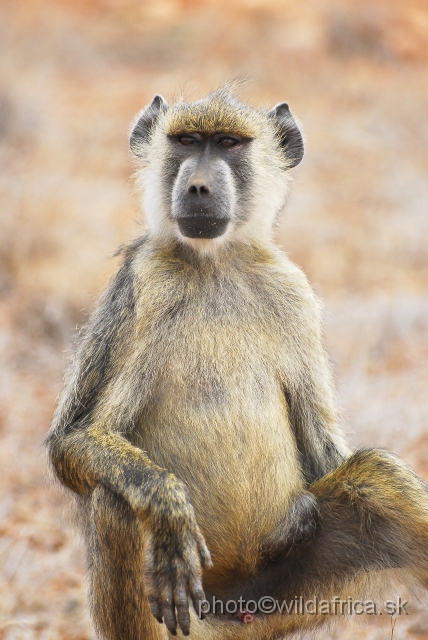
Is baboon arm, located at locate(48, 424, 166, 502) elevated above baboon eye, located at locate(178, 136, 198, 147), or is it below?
below

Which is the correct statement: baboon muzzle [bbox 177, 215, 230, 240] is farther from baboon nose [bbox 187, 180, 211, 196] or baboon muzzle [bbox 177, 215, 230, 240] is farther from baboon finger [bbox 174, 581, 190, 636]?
baboon finger [bbox 174, 581, 190, 636]

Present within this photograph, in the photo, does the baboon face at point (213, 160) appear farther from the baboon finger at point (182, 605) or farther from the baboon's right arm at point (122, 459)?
the baboon finger at point (182, 605)

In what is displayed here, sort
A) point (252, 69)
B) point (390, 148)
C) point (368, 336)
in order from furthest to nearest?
point (252, 69), point (390, 148), point (368, 336)

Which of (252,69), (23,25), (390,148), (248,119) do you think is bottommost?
(248,119)

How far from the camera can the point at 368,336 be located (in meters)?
7.36

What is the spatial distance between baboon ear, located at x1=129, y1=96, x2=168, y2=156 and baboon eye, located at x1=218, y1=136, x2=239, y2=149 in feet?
1.48

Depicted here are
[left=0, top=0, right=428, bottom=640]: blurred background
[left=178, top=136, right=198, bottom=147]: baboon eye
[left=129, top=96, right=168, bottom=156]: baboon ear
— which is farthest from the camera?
[left=0, top=0, right=428, bottom=640]: blurred background

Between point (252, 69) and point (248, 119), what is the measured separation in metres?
14.2

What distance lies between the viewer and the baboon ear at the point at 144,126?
3.72 m

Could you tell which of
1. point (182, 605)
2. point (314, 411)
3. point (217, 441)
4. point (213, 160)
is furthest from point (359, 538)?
point (213, 160)

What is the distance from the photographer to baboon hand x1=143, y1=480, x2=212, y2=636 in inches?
104

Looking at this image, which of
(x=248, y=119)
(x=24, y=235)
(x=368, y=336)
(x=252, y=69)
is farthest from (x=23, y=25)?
(x=248, y=119)

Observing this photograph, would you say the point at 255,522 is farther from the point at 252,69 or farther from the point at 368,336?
the point at 252,69

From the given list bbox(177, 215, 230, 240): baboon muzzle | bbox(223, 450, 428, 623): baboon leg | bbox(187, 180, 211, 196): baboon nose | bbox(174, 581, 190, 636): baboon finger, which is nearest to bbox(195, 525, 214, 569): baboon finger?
bbox(174, 581, 190, 636): baboon finger
